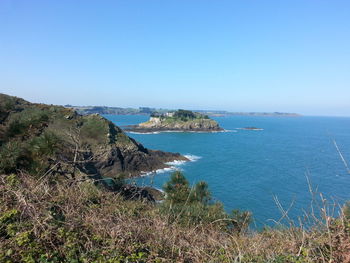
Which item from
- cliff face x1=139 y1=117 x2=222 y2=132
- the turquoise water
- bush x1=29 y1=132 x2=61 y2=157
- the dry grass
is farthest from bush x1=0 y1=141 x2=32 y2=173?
cliff face x1=139 y1=117 x2=222 y2=132

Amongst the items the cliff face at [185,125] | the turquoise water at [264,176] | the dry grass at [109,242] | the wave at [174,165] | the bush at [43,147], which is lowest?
the wave at [174,165]

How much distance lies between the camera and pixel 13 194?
159 inches

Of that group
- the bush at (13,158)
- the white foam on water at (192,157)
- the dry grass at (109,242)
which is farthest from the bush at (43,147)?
the white foam on water at (192,157)

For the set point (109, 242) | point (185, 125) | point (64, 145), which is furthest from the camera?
point (185, 125)

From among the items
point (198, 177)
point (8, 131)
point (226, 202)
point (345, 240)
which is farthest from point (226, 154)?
point (345, 240)

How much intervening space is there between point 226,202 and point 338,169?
2213cm

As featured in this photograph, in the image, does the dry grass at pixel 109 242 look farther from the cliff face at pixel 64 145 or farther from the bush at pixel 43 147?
the bush at pixel 43 147

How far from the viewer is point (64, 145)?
10.5 meters

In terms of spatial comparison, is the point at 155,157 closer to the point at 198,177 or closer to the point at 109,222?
the point at 198,177

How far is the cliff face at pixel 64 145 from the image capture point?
7516mm

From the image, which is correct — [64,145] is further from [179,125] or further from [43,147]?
[179,125]

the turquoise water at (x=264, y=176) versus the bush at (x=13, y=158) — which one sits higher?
the bush at (x=13, y=158)

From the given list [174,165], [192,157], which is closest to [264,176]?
[174,165]

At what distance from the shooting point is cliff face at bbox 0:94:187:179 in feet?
24.7
